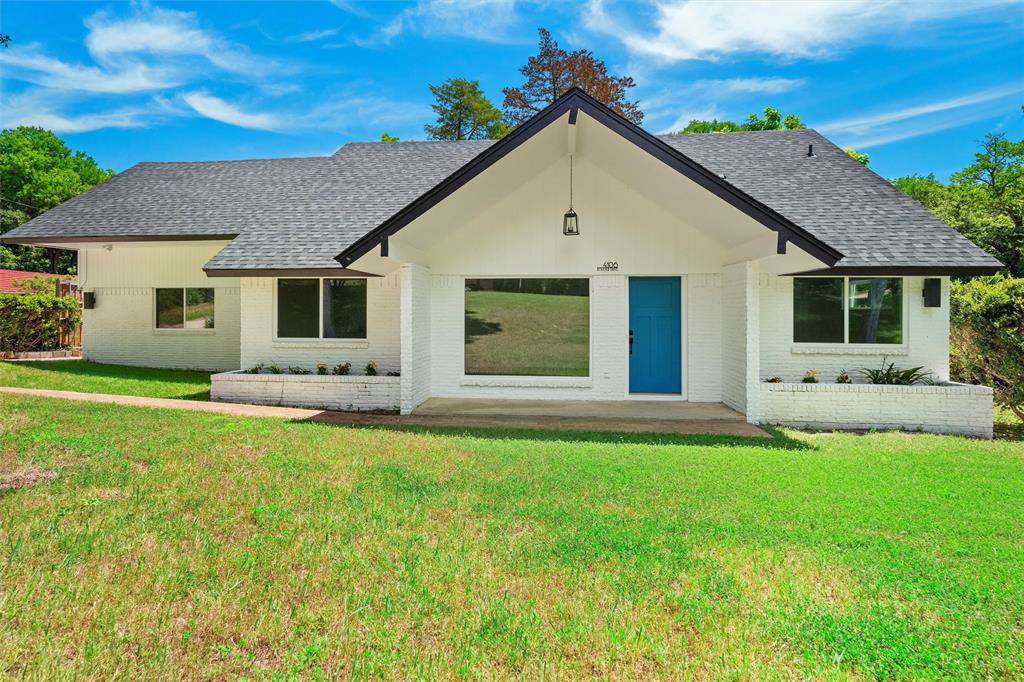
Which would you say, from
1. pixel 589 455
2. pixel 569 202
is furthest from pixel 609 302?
pixel 589 455

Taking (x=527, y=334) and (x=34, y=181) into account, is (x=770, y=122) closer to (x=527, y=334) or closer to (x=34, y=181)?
(x=527, y=334)

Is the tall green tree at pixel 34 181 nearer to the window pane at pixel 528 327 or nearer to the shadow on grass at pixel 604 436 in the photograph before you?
the window pane at pixel 528 327

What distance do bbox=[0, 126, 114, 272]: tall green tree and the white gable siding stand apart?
35.4 metres

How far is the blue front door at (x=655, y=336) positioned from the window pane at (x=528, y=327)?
977 mm

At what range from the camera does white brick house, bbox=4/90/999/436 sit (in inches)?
356

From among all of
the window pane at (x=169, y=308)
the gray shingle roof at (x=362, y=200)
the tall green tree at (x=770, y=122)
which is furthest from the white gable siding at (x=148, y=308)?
the tall green tree at (x=770, y=122)

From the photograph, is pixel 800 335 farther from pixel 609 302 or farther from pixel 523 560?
pixel 523 560

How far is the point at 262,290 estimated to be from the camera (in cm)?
1216

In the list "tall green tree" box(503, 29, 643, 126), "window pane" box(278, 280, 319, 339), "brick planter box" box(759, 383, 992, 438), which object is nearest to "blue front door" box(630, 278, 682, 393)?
"brick planter box" box(759, 383, 992, 438)

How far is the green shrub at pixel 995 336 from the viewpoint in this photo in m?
8.85

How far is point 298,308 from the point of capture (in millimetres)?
12227

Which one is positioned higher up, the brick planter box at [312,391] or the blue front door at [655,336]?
the blue front door at [655,336]

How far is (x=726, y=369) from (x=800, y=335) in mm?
1605

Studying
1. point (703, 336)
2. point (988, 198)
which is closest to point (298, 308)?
point (703, 336)
